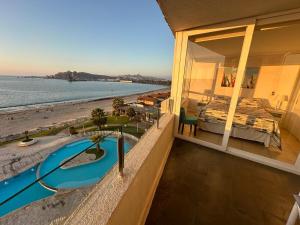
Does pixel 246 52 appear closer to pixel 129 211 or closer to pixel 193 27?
pixel 193 27

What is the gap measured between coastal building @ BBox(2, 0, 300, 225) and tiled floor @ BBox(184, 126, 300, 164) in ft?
0.07

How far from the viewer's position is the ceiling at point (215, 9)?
1.65 meters

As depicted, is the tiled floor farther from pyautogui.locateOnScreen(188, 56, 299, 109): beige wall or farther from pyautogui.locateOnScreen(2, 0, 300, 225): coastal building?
pyautogui.locateOnScreen(188, 56, 299, 109): beige wall

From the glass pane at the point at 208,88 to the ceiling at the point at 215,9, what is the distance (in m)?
0.83

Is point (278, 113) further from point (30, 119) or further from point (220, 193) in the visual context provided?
point (30, 119)

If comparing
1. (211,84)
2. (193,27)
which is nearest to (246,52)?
(193,27)

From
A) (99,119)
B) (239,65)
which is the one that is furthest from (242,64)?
(99,119)

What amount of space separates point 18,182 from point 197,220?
27.9ft

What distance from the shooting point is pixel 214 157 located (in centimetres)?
247

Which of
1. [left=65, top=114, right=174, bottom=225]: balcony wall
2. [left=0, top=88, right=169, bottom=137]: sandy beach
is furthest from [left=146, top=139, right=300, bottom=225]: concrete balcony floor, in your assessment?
[left=0, top=88, right=169, bottom=137]: sandy beach

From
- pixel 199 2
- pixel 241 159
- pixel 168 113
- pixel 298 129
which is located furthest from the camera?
pixel 298 129

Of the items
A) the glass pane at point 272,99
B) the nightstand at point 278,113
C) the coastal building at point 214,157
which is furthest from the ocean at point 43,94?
the nightstand at point 278,113

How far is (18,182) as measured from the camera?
6.24m

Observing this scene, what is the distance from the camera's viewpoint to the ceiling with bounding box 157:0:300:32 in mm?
1649
